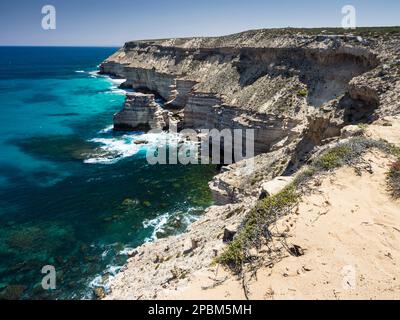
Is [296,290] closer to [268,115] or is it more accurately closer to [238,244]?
[238,244]

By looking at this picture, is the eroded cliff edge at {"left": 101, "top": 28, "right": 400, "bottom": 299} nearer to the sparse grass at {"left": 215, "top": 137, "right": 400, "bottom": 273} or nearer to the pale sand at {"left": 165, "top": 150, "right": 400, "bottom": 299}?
the sparse grass at {"left": 215, "top": 137, "right": 400, "bottom": 273}

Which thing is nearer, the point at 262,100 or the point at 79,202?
the point at 79,202

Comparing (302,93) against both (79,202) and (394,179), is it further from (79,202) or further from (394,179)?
(394,179)

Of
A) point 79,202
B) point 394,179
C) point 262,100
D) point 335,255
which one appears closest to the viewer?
point 335,255

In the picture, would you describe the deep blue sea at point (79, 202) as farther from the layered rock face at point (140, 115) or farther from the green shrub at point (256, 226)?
the green shrub at point (256, 226)

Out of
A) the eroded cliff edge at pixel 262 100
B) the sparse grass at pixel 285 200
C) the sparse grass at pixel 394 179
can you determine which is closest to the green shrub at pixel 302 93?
the eroded cliff edge at pixel 262 100

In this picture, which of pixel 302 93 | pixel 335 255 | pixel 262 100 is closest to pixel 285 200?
pixel 335 255

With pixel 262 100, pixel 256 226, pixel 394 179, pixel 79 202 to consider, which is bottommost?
pixel 79 202
